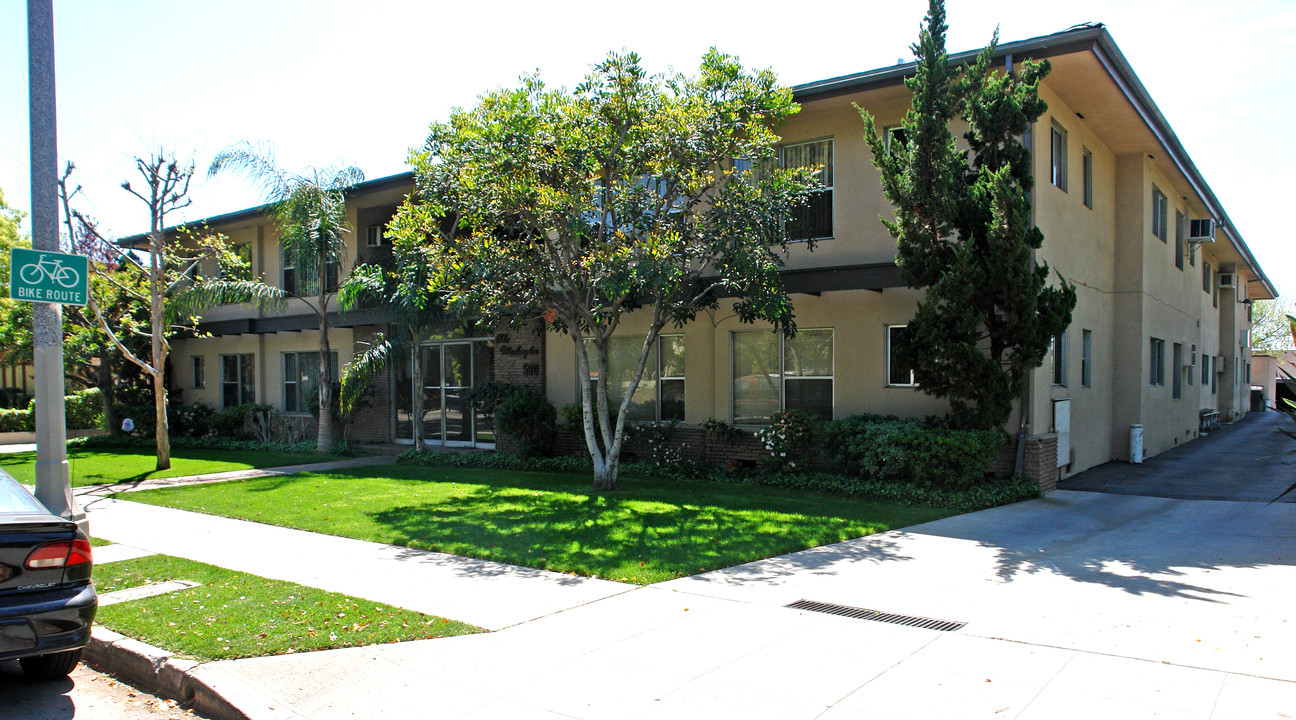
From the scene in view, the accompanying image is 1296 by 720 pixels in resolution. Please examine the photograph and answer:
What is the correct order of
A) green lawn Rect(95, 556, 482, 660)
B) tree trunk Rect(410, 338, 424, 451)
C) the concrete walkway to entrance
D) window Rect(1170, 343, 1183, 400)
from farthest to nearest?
1. window Rect(1170, 343, 1183, 400)
2. tree trunk Rect(410, 338, 424, 451)
3. the concrete walkway to entrance
4. green lawn Rect(95, 556, 482, 660)

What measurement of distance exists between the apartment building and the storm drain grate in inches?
253

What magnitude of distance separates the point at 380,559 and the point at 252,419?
14.8m

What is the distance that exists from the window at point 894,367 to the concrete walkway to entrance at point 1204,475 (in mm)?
2849

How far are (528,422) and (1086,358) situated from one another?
990 cm

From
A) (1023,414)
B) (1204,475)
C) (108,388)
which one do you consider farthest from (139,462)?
(1204,475)

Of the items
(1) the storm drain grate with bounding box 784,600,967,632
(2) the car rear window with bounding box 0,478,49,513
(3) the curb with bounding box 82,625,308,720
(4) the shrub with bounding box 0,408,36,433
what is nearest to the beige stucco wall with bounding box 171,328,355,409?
(4) the shrub with bounding box 0,408,36,433

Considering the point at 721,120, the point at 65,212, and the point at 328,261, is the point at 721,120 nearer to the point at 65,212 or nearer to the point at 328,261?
the point at 328,261

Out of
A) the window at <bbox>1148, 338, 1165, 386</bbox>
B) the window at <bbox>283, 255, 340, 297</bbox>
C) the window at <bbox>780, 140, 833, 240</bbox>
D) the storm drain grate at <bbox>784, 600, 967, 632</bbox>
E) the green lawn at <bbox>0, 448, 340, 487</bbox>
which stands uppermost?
the window at <bbox>780, 140, 833, 240</bbox>

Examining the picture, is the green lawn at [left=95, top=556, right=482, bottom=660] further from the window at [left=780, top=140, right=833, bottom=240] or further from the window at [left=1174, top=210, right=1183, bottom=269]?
the window at [left=1174, top=210, right=1183, bottom=269]

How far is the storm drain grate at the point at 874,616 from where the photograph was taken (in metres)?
5.62

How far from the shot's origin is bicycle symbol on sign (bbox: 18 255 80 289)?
23.8ft

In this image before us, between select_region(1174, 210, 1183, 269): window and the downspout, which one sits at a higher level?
select_region(1174, 210, 1183, 269): window

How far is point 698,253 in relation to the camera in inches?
430

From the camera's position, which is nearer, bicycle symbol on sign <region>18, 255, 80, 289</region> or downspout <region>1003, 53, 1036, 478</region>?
bicycle symbol on sign <region>18, 255, 80, 289</region>
